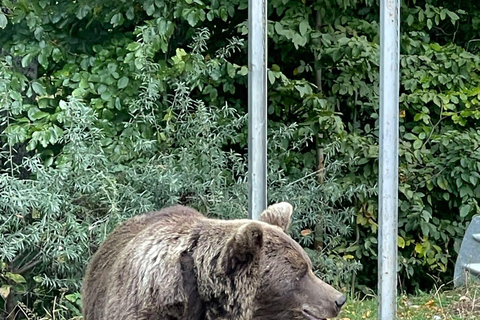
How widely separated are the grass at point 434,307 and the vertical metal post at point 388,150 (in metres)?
0.88

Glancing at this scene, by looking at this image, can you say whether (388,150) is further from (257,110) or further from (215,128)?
(215,128)

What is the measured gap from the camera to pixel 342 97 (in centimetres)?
798

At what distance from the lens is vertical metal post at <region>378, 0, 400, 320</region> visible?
4.64 metres

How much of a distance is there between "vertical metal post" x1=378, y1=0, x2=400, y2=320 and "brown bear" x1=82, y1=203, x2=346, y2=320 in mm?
1300

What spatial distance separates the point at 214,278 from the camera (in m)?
3.27

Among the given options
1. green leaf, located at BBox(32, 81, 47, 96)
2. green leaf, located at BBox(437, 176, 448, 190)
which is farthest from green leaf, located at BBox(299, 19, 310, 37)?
green leaf, located at BBox(32, 81, 47, 96)

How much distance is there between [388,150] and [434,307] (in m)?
1.65

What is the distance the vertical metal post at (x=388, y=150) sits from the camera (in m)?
4.64

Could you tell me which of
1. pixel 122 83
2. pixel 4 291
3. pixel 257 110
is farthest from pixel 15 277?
pixel 257 110

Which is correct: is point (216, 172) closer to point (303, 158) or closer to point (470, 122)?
point (303, 158)

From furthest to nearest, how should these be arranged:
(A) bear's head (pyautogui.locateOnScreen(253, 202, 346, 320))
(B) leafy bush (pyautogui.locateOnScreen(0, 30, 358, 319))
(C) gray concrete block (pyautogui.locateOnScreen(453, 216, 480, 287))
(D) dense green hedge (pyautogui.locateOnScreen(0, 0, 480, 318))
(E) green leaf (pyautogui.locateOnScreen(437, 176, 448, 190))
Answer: (E) green leaf (pyautogui.locateOnScreen(437, 176, 448, 190))
(C) gray concrete block (pyautogui.locateOnScreen(453, 216, 480, 287))
(D) dense green hedge (pyautogui.locateOnScreen(0, 0, 480, 318))
(B) leafy bush (pyautogui.locateOnScreen(0, 30, 358, 319))
(A) bear's head (pyautogui.locateOnScreen(253, 202, 346, 320))

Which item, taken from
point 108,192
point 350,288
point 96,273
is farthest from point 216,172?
point 96,273

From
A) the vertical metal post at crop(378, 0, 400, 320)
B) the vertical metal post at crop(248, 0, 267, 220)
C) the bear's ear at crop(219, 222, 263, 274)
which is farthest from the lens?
the vertical metal post at crop(248, 0, 267, 220)

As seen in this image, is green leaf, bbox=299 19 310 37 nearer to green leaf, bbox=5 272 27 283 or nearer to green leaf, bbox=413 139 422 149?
green leaf, bbox=413 139 422 149
